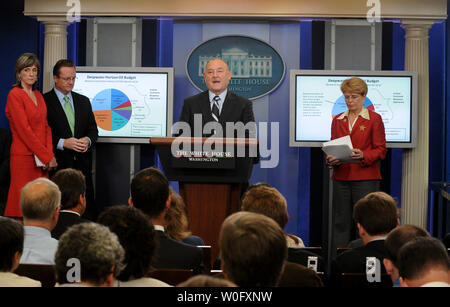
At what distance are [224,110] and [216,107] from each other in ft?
0.31

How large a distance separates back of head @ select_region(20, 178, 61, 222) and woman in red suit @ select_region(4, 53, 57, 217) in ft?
8.06

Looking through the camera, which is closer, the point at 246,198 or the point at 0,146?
the point at 246,198

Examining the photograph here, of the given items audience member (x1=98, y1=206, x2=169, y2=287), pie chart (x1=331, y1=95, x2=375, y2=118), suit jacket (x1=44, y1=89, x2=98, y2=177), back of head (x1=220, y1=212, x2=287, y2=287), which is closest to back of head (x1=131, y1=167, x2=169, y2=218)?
audience member (x1=98, y1=206, x2=169, y2=287)

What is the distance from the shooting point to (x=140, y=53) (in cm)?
659

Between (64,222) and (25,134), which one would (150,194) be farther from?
(25,134)

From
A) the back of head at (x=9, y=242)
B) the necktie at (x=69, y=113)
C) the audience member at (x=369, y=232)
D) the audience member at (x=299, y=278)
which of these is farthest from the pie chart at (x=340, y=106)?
the back of head at (x=9, y=242)

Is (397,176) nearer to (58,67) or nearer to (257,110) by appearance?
(257,110)

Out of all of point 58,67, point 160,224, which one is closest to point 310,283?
point 160,224

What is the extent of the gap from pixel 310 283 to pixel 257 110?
432 centimetres

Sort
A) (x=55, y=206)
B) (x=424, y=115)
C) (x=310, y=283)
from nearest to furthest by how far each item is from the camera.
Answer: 1. (x=310, y=283)
2. (x=55, y=206)
3. (x=424, y=115)

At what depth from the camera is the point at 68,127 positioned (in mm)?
5852

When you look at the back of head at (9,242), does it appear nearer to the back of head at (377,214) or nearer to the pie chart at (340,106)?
the back of head at (377,214)

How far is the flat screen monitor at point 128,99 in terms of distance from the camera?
6.29 meters

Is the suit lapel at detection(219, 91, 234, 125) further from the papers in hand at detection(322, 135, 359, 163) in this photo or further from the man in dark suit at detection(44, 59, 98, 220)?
the man in dark suit at detection(44, 59, 98, 220)
